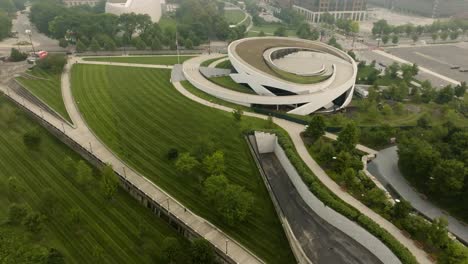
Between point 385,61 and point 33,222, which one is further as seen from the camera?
point 385,61

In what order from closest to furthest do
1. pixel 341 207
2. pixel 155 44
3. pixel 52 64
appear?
pixel 341 207
pixel 52 64
pixel 155 44

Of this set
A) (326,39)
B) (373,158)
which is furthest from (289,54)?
(326,39)

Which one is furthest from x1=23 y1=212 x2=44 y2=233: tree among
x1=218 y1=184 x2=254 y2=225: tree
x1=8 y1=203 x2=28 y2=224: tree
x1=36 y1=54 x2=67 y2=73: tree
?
x1=36 y1=54 x2=67 y2=73: tree

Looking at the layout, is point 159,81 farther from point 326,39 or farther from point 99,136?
point 326,39

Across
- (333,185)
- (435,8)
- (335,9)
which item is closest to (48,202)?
(333,185)

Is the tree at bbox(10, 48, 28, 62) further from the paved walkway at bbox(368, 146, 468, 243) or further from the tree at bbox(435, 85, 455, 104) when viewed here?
the tree at bbox(435, 85, 455, 104)

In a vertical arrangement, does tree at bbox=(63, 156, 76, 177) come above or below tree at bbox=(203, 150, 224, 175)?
below

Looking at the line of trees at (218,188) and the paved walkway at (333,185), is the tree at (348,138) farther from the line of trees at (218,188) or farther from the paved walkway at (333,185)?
the line of trees at (218,188)

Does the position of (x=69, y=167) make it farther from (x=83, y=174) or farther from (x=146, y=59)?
(x=146, y=59)
